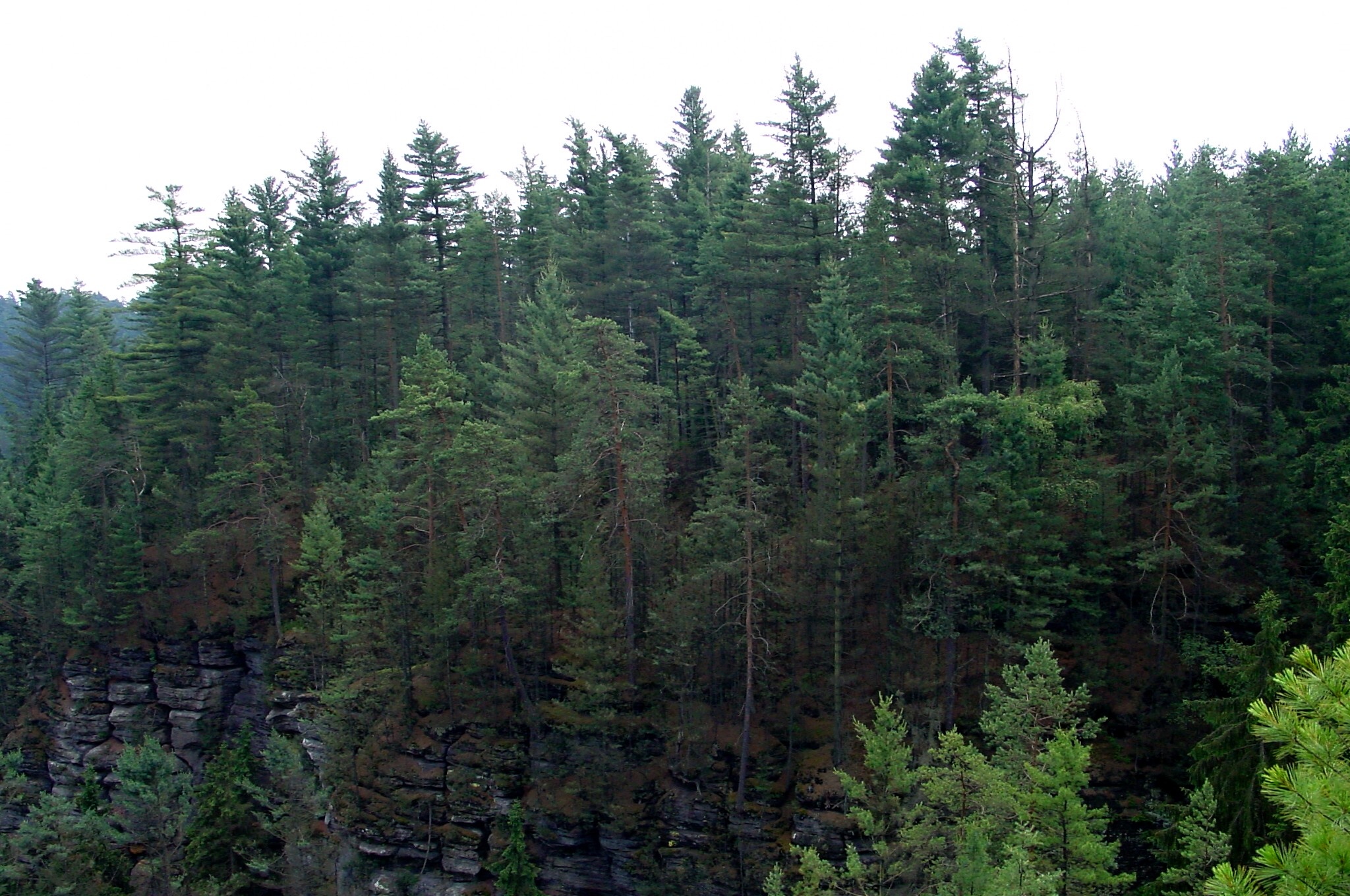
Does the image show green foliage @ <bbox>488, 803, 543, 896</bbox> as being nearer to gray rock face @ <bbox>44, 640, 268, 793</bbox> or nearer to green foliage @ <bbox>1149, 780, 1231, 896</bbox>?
green foliage @ <bbox>1149, 780, 1231, 896</bbox>

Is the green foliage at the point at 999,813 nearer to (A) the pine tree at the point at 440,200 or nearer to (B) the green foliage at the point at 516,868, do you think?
(B) the green foliage at the point at 516,868

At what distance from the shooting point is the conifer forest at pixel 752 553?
66.5 ft

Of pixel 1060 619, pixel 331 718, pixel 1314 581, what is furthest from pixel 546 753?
pixel 1314 581

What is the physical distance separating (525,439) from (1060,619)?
57.0 feet

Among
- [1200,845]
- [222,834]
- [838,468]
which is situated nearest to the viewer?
Result: [1200,845]

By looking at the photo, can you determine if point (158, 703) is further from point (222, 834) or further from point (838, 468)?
point (838, 468)

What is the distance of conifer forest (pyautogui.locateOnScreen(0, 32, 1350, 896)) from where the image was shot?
2028 centimetres

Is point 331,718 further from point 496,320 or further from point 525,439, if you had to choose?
point 496,320

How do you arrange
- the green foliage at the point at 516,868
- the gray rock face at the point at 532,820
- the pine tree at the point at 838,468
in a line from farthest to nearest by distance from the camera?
the gray rock face at the point at 532,820 → the green foliage at the point at 516,868 → the pine tree at the point at 838,468

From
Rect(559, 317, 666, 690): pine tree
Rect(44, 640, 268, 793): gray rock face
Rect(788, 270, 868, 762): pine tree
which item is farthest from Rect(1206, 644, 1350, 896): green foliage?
Rect(44, 640, 268, 793): gray rock face

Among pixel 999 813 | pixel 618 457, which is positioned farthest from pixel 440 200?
pixel 999 813

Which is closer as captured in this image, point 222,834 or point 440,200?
point 222,834

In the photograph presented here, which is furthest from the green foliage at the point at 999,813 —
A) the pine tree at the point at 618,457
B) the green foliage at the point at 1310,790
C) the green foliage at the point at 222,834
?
the green foliage at the point at 222,834

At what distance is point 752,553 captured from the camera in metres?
22.2
